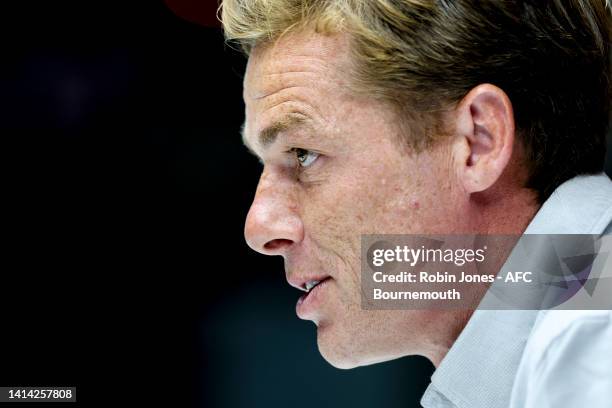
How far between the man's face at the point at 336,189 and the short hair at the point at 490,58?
5 cm

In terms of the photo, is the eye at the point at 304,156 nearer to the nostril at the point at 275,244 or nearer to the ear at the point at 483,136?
the nostril at the point at 275,244

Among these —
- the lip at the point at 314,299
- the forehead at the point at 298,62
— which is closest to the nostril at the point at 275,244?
the lip at the point at 314,299

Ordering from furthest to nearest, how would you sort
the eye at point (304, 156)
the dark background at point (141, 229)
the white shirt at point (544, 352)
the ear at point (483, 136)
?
the dark background at point (141, 229)
the eye at point (304, 156)
the ear at point (483, 136)
the white shirt at point (544, 352)

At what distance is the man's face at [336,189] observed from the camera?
151cm

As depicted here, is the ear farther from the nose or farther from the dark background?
the dark background

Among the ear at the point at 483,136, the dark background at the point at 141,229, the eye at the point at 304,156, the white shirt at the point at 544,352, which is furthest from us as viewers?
the dark background at the point at 141,229

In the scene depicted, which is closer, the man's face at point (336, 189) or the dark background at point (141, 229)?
the man's face at point (336, 189)

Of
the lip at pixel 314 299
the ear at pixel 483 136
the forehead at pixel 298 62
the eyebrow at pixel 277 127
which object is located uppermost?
the forehead at pixel 298 62

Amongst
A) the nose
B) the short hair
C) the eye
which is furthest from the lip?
the short hair

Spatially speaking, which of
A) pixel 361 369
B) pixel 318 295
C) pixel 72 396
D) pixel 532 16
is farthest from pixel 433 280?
pixel 72 396

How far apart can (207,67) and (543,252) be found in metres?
2.17

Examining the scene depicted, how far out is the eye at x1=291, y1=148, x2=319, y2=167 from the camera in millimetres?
1588

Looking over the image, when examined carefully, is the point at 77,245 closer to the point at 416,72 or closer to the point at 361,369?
the point at 361,369

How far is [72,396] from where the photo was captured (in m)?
2.83
